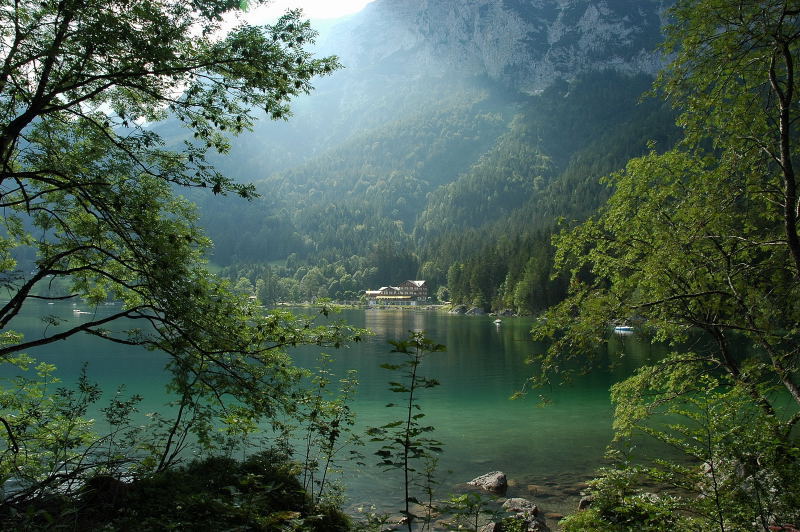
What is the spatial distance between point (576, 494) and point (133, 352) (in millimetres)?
41389

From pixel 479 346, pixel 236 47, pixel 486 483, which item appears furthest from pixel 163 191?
pixel 479 346

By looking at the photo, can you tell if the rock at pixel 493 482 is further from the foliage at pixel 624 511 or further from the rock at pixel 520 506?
the foliage at pixel 624 511

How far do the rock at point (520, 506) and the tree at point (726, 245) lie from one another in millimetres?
4028

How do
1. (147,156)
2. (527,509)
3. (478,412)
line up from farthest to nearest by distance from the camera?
1. (478,412)
2. (527,509)
3. (147,156)

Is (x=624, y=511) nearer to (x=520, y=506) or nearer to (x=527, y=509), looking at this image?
(x=527, y=509)

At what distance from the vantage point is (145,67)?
5902 mm

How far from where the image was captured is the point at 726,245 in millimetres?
8734

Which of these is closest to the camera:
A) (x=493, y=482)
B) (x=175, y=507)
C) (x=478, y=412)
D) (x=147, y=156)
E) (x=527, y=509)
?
(x=175, y=507)

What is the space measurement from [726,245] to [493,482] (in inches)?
390

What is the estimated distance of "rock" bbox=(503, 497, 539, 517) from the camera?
12.5 m

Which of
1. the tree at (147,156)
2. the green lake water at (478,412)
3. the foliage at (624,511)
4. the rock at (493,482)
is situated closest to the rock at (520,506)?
the green lake water at (478,412)

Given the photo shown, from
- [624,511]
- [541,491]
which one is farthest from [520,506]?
[624,511]

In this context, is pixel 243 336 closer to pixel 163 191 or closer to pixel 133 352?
pixel 163 191

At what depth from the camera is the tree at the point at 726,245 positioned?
6.26 m
